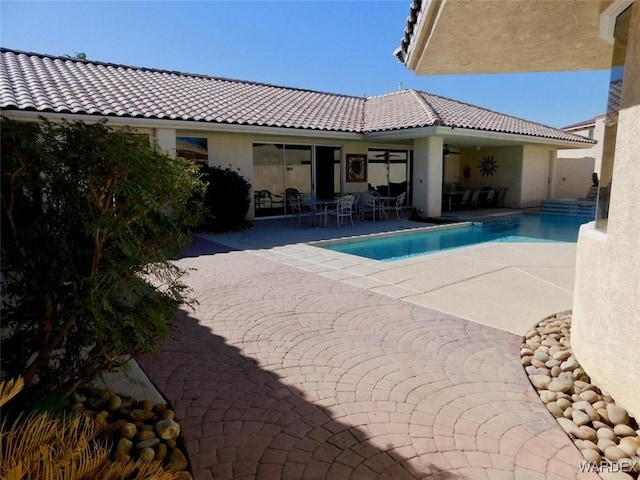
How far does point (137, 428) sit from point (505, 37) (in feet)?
18.6

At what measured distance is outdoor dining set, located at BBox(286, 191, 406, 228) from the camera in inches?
551

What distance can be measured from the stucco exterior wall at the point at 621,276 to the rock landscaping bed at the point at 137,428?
3289 millimetres

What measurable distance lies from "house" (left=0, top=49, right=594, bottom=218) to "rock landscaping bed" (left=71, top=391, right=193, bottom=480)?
9.13 meters

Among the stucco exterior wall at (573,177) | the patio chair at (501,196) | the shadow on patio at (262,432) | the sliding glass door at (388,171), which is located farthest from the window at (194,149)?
the stucco exterior wall at (573,177)

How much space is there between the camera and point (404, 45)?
5660 mm

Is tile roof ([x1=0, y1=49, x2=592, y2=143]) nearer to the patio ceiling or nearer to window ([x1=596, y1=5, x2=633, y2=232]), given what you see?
the patio ceiling

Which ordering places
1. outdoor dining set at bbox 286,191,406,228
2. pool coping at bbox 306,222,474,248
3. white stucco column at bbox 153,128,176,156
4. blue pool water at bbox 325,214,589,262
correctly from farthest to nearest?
1. outdoor dining set at bbox 286,191,406,228
2. white stucco column at bbox 153,128,176,156
3. blue pool water at bbox 325,214,589,262
4. pool coping at bbox 306,222,474,248

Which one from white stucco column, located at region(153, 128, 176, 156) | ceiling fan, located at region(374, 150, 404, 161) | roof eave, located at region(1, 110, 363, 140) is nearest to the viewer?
roof eave, located at region(1, 110, 363, 140)

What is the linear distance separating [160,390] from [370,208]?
1306 cm

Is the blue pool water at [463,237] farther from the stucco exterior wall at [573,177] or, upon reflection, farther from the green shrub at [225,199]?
the stucco exterior wall at [573,177]

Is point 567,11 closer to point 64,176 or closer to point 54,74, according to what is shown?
point 64,176

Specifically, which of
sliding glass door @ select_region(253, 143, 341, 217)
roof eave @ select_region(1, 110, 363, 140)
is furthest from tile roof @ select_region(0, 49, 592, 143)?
sliding glass door @ select_region(253, 143, 341, 217)

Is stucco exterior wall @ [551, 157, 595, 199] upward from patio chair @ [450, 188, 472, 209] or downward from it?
upward

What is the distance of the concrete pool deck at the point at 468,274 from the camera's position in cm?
569
